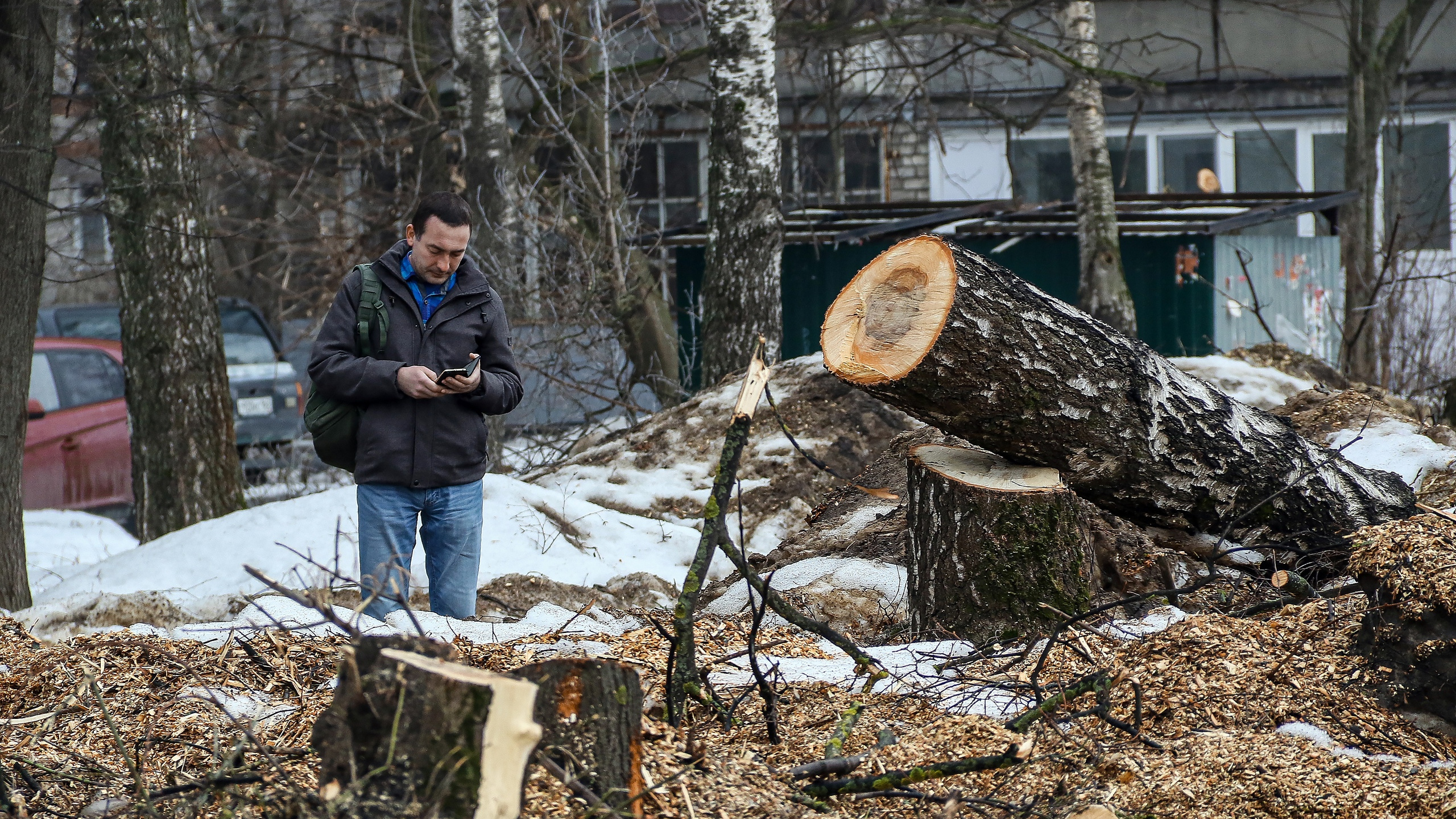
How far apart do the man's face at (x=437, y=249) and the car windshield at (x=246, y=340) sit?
8776mm

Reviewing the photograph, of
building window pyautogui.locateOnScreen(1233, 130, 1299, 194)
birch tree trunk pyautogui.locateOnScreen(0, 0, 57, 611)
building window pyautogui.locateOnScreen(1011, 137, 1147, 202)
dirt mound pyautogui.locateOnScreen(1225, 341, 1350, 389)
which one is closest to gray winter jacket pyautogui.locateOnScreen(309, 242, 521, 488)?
birch tree trunk pyautogui.locateOnScreen(0, 0, 57, 611)

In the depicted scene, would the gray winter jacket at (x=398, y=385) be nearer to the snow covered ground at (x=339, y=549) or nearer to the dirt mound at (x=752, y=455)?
the snow covered ground at (x=339, y=549)

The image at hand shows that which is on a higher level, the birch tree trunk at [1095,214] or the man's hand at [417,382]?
the birch tree trunk at [1095,214]

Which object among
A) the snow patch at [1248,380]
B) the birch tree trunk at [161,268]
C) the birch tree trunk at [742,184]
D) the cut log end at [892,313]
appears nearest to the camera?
the cut log end at [892,313]

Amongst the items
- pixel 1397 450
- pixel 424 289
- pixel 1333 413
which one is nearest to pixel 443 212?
pixel 424 289

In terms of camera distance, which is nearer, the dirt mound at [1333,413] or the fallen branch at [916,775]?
the fallen branch at [916,775]

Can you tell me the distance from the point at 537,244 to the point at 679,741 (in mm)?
7184

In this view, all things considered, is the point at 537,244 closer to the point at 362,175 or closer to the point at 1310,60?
the point at 362,175

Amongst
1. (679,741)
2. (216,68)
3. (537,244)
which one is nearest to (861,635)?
(679,741)

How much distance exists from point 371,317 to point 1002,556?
214 cm

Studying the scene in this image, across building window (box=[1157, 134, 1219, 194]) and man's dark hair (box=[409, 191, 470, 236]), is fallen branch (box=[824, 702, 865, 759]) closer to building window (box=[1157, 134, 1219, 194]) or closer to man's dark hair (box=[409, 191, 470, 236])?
man's dark hair (box=[409, 191, 470, 236])

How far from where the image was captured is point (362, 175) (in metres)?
14.0

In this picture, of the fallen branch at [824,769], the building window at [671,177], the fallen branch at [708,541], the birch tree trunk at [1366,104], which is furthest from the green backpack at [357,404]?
the building window at [671,177]

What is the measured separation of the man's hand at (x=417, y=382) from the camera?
148 inches
